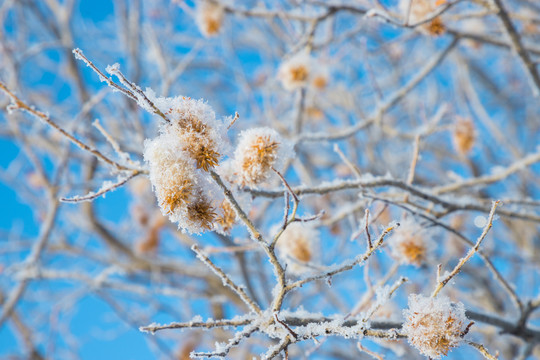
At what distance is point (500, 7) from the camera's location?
185 cm

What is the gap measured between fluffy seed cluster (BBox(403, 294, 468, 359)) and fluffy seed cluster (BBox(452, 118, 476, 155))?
1.86 metres

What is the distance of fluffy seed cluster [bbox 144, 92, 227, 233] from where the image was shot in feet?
3.13

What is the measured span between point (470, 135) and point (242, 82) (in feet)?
5.39

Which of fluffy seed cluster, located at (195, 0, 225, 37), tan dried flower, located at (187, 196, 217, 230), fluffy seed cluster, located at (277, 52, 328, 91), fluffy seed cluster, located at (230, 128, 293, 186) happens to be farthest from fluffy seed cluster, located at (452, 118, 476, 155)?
tan dried flower, located at (187, 196, 217, 230)

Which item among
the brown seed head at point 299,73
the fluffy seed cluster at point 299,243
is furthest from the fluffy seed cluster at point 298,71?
the fluffy seed cluster at point 299,243

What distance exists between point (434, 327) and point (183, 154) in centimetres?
66

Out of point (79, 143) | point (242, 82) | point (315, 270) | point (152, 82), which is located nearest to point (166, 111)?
point (79, 143)

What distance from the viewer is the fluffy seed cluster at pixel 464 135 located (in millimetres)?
2621

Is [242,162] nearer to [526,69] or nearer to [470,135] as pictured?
[526,69]

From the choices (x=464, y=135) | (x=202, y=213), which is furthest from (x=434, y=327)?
(x=464, y=135)

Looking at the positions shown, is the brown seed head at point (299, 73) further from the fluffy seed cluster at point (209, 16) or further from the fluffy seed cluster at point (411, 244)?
the fluffy seed cluster at point (411, 244)

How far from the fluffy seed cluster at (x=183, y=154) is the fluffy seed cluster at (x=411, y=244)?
0.85m

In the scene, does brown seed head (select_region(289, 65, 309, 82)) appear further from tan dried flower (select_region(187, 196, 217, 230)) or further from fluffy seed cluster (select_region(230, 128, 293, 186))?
tan dried flower (select_region(187, 196, 217, 230))

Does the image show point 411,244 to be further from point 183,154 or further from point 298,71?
point 298,71
